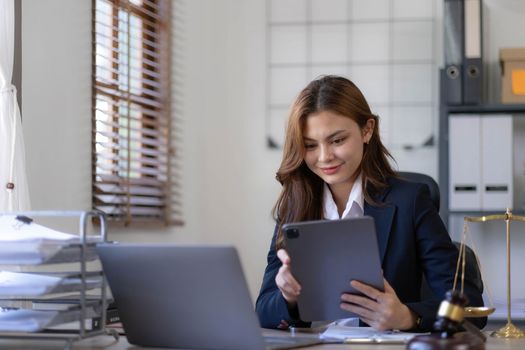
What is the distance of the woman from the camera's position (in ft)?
6.63

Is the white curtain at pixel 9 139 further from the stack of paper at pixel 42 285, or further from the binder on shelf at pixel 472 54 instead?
the binder on shelf at pixel 472 54

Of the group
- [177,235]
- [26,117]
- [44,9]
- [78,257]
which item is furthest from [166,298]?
[177,235]

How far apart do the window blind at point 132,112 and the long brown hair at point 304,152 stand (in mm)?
1202

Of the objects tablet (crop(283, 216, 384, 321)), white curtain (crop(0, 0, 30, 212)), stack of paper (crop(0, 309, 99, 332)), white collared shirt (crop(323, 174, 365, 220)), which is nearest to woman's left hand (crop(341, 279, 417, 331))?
tablet (crop(283, 216, 384, 321))

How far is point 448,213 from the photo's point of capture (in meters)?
3.79

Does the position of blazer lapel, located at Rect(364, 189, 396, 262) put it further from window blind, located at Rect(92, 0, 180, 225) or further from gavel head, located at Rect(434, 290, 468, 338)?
window blind, located at Rect(92, 0, 180, 225)

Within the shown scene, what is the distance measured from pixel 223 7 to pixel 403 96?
97 centimetres

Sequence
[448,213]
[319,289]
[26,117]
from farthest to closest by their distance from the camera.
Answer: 1. [448,213]
2. [26,117]
3. [319,289]

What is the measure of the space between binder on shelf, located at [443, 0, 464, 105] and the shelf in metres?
0.03

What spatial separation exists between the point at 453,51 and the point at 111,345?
8.55 ft

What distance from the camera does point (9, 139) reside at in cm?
251

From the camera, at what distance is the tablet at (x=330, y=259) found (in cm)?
156

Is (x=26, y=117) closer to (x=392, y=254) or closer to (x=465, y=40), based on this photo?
(x=392, y=254)

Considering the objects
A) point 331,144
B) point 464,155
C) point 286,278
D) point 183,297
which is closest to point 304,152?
point 331,144
